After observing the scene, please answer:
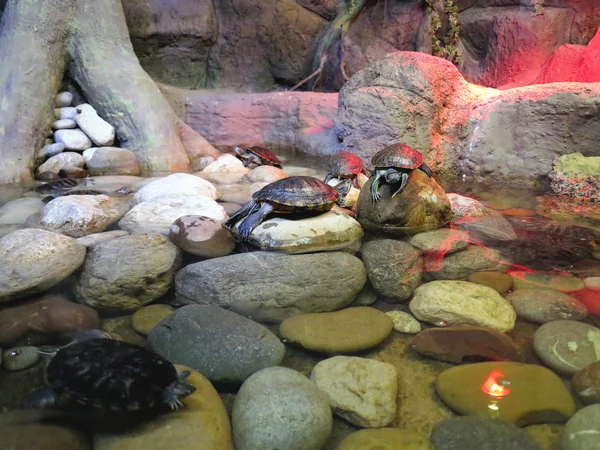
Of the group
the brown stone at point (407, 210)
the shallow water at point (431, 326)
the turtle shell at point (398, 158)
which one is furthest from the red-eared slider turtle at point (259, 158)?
the brown stone at point (407, 210)

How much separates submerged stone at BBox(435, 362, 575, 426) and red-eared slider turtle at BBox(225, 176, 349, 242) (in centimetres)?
173

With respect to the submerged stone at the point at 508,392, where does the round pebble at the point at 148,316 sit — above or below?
below

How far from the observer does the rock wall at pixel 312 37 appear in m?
7.98

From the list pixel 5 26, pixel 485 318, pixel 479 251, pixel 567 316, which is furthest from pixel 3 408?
pixel 5 26

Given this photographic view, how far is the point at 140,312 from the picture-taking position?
2.65m

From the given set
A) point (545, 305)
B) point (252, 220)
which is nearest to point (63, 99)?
A: point (252, 220)

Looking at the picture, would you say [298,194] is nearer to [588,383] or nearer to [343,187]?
[343,187]

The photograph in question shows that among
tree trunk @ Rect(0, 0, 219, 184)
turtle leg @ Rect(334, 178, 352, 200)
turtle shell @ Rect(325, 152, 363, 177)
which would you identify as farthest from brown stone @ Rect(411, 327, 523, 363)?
tree trunk @ Rect(0, 0, 219, 184)

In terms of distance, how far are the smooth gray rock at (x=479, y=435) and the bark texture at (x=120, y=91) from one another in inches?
216

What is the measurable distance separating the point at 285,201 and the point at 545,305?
1.88m

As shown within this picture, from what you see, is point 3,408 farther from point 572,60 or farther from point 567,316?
point 572,60

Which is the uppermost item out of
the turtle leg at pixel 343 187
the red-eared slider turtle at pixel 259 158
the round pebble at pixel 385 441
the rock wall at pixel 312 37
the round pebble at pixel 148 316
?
the rock wall at pixel 312 37

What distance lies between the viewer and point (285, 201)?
11.3 feet

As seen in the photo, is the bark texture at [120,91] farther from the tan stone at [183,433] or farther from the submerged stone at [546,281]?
the tan stone at [183,433]
